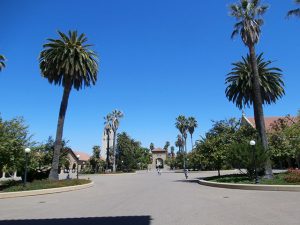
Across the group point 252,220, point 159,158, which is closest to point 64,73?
point 252,220

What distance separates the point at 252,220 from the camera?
1040 centimetres

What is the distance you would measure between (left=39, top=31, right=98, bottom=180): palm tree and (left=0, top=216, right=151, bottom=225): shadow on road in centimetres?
1849

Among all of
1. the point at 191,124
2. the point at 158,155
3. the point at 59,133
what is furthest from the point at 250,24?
the point at 158,155

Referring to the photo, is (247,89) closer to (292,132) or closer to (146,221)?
(292,132)

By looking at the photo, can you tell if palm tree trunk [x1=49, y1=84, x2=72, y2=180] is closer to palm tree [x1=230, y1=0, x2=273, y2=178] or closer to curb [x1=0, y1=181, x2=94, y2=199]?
curb [x1=0, y1=181, x2=94, y2=199]

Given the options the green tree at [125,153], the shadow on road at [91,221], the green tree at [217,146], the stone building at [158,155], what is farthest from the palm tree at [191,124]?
the shadow on road at [91,221]

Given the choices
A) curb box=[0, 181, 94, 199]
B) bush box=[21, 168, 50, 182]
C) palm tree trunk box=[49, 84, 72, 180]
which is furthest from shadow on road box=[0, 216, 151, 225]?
bush box=[21, 168, 50, 182]

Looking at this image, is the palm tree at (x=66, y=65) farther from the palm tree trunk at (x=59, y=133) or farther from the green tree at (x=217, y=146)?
the green tree at (x=217, y=146)

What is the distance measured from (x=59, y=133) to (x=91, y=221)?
19702mm

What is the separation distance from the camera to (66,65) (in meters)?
30.3

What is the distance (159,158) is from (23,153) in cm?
12194

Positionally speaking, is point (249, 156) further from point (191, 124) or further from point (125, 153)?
point (191, 124)

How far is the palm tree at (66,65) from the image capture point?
99.5 feet

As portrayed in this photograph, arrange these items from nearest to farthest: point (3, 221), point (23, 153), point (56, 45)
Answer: point (3, 221)
point (23, 153)
point (56, 45)
